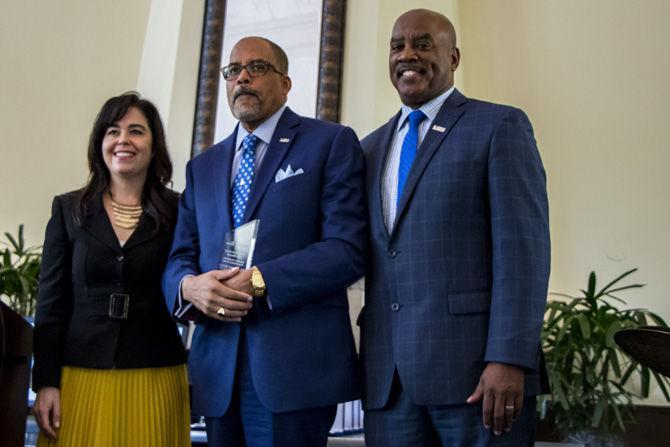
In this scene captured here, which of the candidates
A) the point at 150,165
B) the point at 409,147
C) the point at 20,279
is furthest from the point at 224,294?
the point at 20,279

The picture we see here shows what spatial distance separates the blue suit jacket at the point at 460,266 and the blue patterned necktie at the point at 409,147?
1.6 inches

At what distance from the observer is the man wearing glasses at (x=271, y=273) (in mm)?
1719

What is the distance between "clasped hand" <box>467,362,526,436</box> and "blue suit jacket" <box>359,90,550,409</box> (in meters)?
0.03

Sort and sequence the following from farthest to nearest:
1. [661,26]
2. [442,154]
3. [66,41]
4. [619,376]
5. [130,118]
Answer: [66,41]
[661,26]
[619,376]
[130,118]
[442,154]

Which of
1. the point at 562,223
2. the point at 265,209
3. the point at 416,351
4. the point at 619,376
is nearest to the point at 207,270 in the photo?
the point at 265,209

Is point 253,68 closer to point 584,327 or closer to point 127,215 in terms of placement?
point 127,215

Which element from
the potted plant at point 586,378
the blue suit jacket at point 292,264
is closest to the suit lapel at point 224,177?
the blue suit jacket at point 292,264

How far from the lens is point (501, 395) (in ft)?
5.09

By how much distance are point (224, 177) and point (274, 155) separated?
0.15 metres

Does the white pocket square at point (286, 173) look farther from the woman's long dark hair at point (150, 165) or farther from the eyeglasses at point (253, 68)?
the woman's long dark hair at point (150, 165)

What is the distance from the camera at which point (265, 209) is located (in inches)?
72.9

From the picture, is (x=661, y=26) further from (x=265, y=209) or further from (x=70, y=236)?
(x=70, y=236)

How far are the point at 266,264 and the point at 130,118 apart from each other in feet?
2.41

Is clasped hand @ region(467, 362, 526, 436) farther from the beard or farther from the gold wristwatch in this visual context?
the beard
